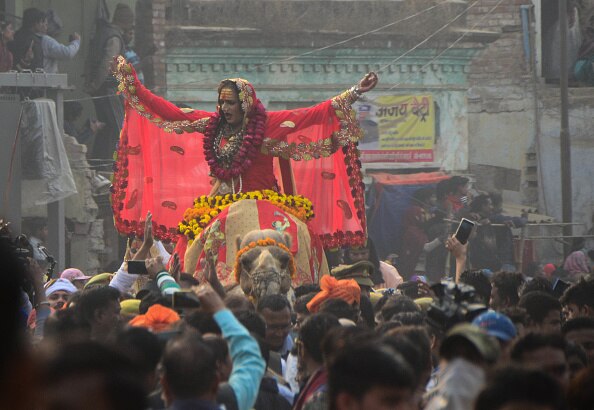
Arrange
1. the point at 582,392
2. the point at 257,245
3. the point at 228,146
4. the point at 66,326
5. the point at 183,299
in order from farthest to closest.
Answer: the point at 228,146 < the point at 257,245 < the point at 66,326 < the point at 183,299 < the point at 582,392

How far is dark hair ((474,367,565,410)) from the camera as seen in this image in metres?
3.98

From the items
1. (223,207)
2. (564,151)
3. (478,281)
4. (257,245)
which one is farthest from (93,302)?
(564,151)

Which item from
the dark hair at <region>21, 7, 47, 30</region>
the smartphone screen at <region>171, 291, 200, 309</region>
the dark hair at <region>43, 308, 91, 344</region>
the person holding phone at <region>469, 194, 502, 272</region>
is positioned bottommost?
→ the person holding phone at <region>469, 194, 502, 272</region>

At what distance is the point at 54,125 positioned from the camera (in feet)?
65.8

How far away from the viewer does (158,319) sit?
6.92m

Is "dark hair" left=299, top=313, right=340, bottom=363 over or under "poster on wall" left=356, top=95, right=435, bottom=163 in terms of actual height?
under

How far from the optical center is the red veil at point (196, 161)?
13156mm

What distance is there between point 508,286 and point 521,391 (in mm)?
5406

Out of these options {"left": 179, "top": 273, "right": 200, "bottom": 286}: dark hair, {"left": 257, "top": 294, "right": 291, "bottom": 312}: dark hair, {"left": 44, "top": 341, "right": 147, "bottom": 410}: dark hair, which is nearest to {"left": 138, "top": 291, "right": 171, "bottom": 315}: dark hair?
{"left": 257, "top": 294, "right": 291, "bottom": 312}: dark hair

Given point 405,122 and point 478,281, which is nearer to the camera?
point 478,281

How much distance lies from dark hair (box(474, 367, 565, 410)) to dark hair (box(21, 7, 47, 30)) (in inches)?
847

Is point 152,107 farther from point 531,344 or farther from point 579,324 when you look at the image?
point 531,344

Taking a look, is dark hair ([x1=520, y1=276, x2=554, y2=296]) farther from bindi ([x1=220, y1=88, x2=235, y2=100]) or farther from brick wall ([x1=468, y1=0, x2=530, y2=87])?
brick wall ([x1=468, y1=0, x2=530, y2=87])

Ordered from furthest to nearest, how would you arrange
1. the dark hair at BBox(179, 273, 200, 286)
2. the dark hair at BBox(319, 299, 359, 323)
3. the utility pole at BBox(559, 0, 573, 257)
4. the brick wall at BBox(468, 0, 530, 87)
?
1. the brick wall at BBox(468, 0, 530, 87)
2. the utility pole at BBox(559, 0, 573, 257)
3. the dark hair at BBox(179, 273, 200, 286)
4. the dark hair at BBox(319, 299, 359, 323)
